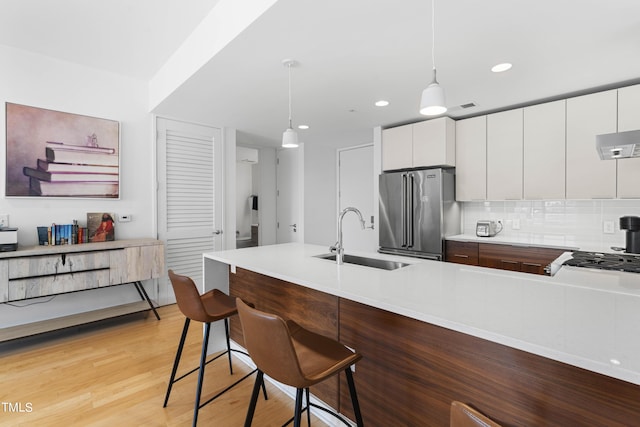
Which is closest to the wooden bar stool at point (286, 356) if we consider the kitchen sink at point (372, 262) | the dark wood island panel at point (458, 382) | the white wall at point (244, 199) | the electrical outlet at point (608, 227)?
the dark wood island panel at point (458, 382)

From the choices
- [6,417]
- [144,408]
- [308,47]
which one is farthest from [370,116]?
[6,417]

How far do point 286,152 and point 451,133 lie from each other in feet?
9.83

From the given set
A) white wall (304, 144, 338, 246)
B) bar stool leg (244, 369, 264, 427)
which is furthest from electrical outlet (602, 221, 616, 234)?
white wall (304, 144, 338, 246)

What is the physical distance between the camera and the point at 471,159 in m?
3.59

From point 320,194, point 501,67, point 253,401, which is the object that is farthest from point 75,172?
point 501,67

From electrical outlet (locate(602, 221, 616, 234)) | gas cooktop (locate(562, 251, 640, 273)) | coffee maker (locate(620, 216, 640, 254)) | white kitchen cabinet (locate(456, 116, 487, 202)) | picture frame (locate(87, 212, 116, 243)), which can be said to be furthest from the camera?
white kitchen cabinet (locate(456, 116, 487, 202))

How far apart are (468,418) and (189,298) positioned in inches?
60.5

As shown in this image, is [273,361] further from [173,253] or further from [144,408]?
[173,253]

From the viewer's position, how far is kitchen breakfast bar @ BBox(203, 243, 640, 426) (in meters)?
0.85

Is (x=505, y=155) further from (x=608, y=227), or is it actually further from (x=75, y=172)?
(x=75, y=172)

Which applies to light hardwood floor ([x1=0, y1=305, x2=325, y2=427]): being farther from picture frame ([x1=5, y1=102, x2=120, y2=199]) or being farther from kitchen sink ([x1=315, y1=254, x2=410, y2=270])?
picture frame ([x1=5, y1=102, x2=120, y2=199])

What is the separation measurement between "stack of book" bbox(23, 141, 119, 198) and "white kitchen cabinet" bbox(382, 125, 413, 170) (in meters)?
3.29

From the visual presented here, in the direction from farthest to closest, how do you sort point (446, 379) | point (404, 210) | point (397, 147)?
1. point (397, 147)
2. point (404, 210)
3. point (446, 379)

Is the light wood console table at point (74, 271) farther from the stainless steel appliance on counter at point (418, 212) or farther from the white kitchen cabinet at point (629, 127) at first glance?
the white kitchen cabinet at point (629, 127)
